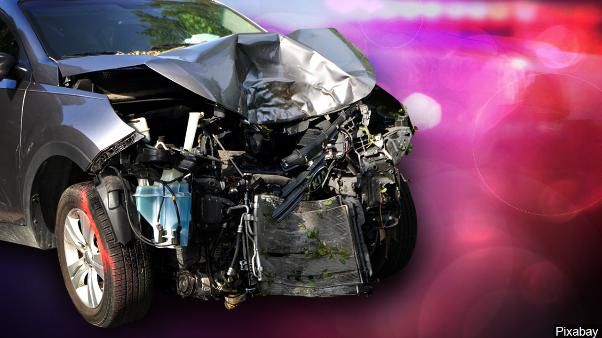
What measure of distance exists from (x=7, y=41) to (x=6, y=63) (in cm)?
39

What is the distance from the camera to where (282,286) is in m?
3.75

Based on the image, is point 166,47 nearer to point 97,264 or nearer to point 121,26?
point 121,26

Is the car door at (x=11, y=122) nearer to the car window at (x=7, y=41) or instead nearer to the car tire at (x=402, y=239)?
the car window at (x=7, y=41)

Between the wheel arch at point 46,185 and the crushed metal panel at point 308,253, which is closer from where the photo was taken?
the crushed metal panel at point 308,253

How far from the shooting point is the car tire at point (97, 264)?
11.8 ft

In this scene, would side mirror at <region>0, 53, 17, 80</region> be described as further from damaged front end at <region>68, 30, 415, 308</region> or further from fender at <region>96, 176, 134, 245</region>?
fender at <region>96, 176, 134, 245</region>

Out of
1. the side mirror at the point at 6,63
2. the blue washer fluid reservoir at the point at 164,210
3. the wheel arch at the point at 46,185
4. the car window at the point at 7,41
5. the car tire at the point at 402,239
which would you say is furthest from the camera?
the car tire at the point at 402,239

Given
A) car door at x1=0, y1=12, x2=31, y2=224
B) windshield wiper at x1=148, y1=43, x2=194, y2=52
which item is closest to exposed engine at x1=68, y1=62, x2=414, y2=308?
car door at x1=0, y1=12, x2=31, y2=224

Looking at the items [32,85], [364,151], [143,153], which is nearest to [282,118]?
[364,151]

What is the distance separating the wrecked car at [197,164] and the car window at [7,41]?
0.01 meters

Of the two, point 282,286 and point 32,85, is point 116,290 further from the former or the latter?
point 32,85

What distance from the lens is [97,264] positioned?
3789 mm

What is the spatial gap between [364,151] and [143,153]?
4.60 ft

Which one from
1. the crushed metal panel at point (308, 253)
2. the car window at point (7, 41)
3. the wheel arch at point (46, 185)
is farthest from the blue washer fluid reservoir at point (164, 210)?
the car window at point (7, 41)
